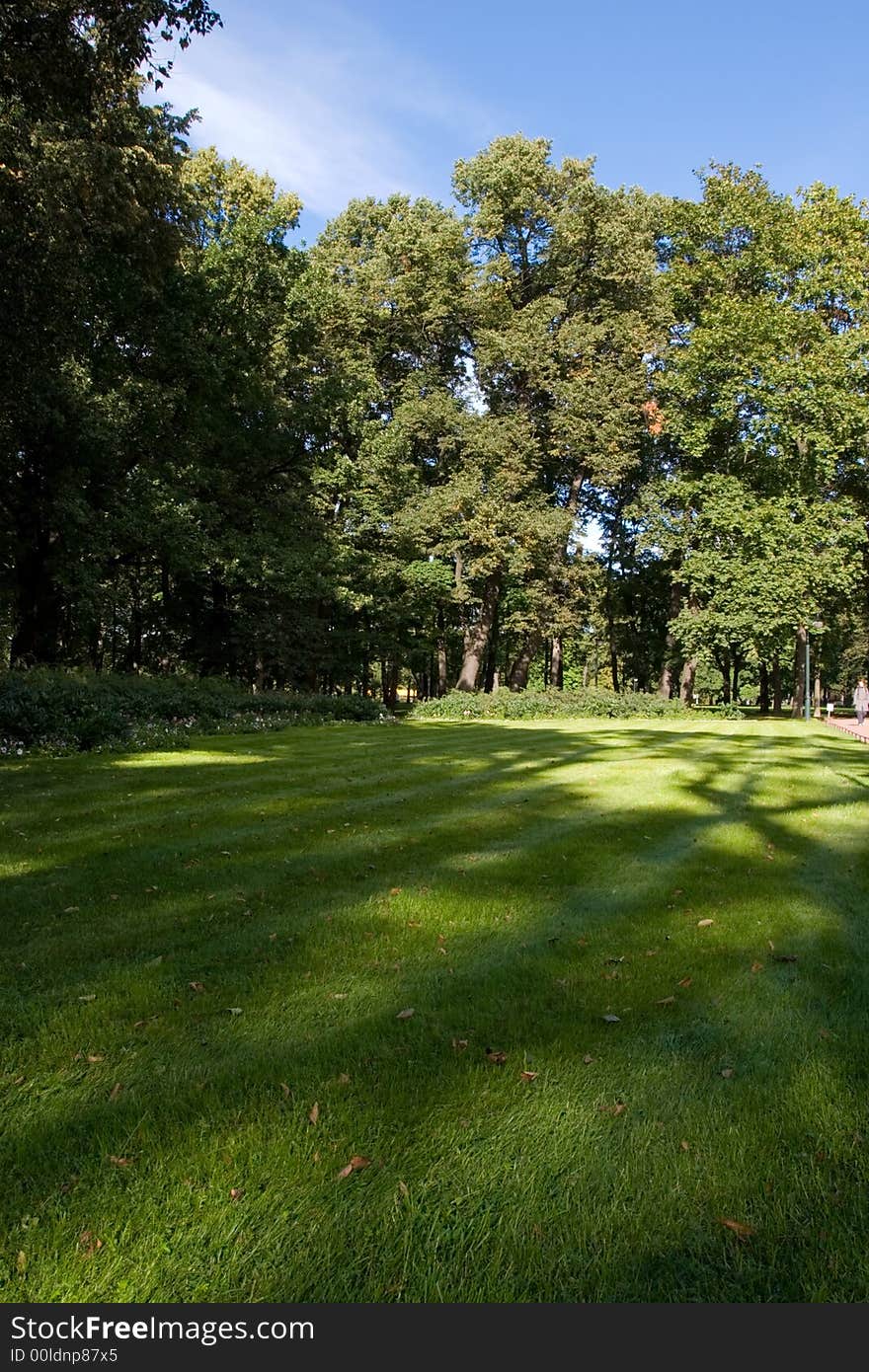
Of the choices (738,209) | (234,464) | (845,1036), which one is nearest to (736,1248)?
(845,1036)

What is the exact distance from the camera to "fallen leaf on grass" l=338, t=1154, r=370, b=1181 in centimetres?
240

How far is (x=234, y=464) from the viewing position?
2717 cm

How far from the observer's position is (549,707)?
2936cm

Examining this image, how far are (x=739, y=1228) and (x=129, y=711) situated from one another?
15490 mm

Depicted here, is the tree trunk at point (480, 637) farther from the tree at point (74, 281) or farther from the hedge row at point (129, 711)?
the tree at point (74, 281)

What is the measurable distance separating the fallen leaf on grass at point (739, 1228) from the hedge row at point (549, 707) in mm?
25717

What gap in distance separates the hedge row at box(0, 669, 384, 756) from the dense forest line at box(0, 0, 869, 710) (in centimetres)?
483

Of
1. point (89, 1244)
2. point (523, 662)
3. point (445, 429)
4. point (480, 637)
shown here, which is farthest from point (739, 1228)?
point (445, 429)

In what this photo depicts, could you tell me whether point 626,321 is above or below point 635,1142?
above

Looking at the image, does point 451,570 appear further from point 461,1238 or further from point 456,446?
point 461,1238

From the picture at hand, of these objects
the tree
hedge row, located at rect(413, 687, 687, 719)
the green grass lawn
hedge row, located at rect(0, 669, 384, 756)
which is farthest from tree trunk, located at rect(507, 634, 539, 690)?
the green grass lawn

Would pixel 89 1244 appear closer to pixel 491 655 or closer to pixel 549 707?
pixel 549 707

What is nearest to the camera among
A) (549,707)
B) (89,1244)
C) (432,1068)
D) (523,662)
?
(89,1244)

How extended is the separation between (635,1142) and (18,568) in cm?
2356
